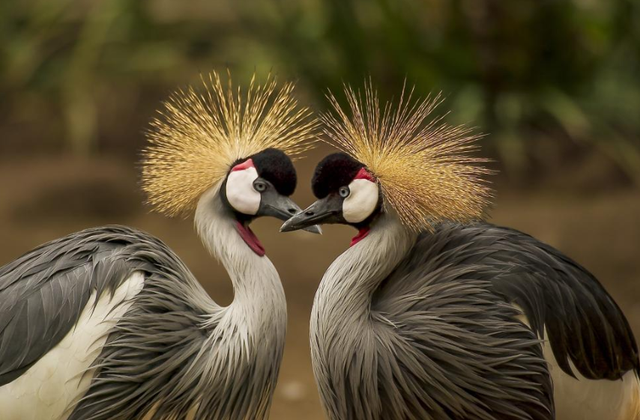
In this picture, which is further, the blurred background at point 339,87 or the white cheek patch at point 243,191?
the blurred background at point 339,87

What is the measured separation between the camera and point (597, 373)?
2371 millimetres

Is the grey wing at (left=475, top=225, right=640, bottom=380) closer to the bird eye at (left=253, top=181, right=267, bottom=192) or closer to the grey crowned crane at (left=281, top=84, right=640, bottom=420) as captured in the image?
the grey crowned crane at (left=281, top=84, right=640, bottom=420)

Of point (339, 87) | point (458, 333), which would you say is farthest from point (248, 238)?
point (339, 87)

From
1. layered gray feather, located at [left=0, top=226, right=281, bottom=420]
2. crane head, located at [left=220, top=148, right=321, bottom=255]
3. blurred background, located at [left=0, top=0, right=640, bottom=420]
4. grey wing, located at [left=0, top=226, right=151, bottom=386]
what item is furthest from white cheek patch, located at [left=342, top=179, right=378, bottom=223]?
blurred background, located at [left=0, top=0, right=640, bottom=420]

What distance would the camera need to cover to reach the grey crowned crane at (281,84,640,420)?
87.0 inches

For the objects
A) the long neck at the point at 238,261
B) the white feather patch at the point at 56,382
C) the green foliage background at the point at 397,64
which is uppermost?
the green foliage background at the point at 397,64

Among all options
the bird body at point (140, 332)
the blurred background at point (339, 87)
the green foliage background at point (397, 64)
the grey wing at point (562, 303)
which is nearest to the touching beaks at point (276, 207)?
the bird body at point (140, 332)

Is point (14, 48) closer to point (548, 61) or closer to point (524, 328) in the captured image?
point (548, 61)

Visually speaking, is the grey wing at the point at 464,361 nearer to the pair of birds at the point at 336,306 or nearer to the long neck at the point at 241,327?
the pair of birds at the point at 336,306

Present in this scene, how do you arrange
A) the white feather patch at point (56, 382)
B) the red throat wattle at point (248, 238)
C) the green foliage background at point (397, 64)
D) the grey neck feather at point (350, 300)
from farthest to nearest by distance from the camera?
1. the green foliage background at point (397, 64)
2. the red throat wattle at point (248, 238)
3. the grey neck feather at point (350, 300)
4. the white feather patch at point (56, 382)

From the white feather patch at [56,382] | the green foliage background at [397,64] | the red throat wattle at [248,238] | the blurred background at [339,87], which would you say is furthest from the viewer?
the green foliage background at [397,64]

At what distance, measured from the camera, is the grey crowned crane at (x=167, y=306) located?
2180 millimetres

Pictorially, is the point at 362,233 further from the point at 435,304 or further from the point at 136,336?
the point at 136,336

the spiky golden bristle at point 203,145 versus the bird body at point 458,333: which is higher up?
the spiky golden bristle at point 203,145
